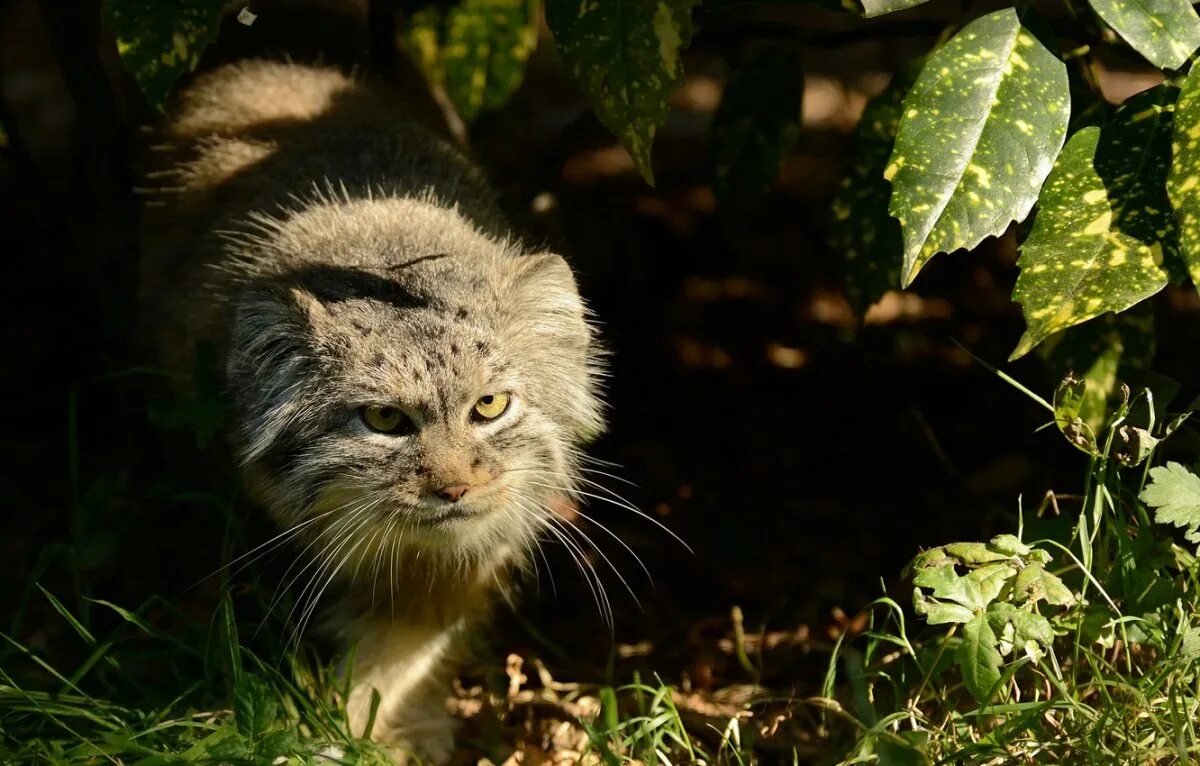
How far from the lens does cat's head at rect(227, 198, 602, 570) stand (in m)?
2.67

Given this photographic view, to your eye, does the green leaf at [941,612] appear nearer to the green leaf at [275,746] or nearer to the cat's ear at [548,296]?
the cat's ear at [548,296]

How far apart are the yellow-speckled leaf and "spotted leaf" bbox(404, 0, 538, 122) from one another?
5.91ft

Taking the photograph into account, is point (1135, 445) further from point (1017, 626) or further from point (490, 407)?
point (490, 407)

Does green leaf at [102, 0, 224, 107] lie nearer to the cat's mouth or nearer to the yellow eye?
the yellow eye

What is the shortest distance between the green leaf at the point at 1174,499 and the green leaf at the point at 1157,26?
0.77 meters

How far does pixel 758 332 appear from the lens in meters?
4.69

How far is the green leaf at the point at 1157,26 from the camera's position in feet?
7.15

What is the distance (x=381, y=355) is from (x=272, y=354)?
0.28 metres

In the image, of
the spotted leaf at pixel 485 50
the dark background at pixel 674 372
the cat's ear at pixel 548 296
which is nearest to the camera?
the cat's ear at pixel 548 296

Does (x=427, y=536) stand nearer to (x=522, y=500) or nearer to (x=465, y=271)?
(x=522, y=500)

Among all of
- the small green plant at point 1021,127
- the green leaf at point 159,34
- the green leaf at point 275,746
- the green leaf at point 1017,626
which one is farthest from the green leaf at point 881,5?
the green leaf at point 275,746

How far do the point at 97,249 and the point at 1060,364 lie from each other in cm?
297

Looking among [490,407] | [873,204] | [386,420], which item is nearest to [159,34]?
[386,420]

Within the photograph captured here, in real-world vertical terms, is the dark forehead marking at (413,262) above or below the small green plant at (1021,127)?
below
